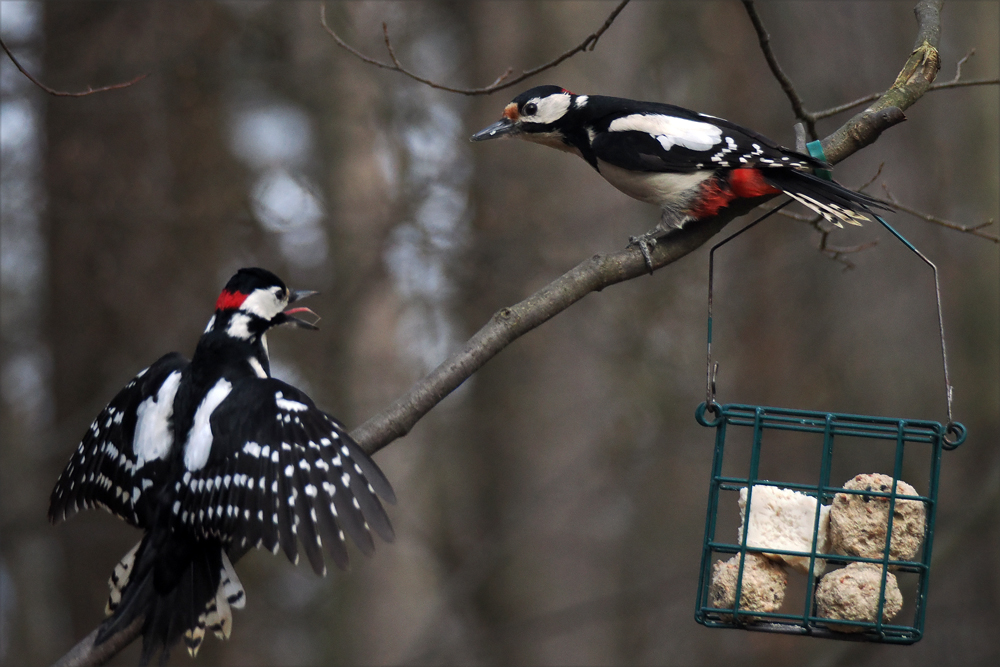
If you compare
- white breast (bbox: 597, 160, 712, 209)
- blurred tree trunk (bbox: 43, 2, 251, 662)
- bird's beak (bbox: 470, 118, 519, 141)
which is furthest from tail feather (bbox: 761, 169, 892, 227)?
blurred tree trunk (bbox: 43, 2, 251, 662)

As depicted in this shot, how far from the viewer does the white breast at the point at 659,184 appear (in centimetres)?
331

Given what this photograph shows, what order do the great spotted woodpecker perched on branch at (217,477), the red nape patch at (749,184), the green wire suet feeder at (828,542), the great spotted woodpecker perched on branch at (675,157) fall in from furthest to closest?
the red nape patch at (749,184), the great spotted woodpecker perched on branch at (675,157), the great spotted woodpecker perched on branch at (217,477), the green wire suet feeder at (828,542)

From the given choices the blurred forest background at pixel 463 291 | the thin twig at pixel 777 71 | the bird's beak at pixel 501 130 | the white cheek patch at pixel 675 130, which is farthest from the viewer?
the blurred forest background at pixel 463 291

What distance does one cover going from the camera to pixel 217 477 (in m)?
3.01

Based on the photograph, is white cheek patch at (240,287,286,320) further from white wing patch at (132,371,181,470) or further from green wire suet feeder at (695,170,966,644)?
green wire suet feeder at (695,170,966,644)

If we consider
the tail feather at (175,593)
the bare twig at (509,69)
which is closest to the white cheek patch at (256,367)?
the tail feather at (175,593)

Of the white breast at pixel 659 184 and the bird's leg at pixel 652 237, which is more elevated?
the white breast at pixel 659 184

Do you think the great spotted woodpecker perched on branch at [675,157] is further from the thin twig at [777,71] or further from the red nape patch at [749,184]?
the thin twig at [777,71]

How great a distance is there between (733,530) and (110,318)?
5.21m

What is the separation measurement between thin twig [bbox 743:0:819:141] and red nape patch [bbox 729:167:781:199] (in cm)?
21

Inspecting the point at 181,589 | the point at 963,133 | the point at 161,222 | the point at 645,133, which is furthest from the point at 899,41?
the point at 181,589

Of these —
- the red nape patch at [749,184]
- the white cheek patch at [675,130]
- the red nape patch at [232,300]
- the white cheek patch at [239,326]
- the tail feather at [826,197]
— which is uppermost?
the white cheek patch at [675,130]

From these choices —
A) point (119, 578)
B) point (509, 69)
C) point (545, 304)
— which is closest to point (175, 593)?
point (119, 578)

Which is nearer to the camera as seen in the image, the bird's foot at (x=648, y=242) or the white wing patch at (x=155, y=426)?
the bird's foot at (x=648, y=242)
